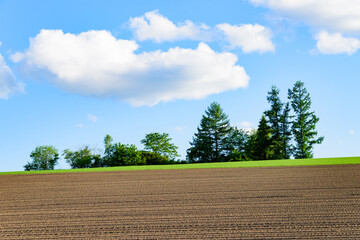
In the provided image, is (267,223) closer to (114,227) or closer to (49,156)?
(114,227)

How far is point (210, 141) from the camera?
50781mm

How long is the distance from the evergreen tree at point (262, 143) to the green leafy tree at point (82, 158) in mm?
23501

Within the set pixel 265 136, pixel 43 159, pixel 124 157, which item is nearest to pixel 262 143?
pixel 265 136

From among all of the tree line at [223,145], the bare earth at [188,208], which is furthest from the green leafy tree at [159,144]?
the bare earth at [188,208]

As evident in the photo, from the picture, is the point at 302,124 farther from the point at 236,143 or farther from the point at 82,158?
the point at 82,158

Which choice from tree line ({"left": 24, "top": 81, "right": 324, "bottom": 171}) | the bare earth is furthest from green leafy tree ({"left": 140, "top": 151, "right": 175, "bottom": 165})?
the bare earth

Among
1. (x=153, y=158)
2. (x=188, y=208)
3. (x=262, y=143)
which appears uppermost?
(x=262, y=143)

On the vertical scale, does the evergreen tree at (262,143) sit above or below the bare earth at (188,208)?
above

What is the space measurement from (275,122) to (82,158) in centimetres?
2992

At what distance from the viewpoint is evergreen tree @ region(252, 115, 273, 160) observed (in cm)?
4522

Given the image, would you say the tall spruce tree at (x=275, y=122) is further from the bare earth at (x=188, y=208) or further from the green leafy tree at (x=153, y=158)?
the bare earth at (x=188, y=208)

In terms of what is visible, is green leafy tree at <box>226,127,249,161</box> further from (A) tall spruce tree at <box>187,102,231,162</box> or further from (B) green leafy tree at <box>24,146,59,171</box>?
(B) green leafy tree at <box>24,146,59,171</box>

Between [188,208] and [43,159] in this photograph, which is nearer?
[188,208]

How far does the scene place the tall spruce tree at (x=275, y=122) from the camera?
44000mm
